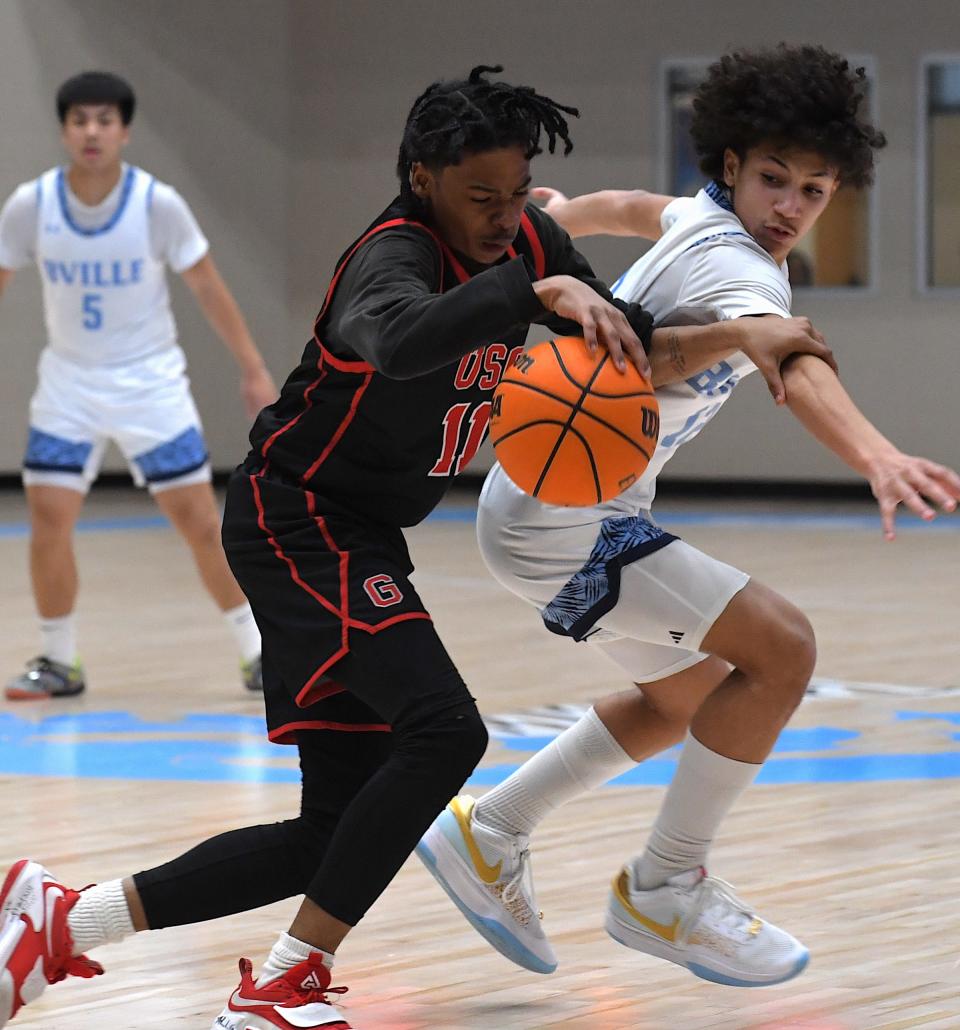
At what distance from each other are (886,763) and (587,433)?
116 inches

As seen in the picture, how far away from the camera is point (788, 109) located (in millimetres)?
3502

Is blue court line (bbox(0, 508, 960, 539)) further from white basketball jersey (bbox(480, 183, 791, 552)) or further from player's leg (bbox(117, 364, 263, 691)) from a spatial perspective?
white basketball jersey (bbox(480, 183, 791, 552))

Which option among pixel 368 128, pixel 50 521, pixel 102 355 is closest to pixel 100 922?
pixel 50 521

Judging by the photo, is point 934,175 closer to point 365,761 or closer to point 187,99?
point 187,99

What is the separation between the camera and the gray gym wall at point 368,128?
47.1ft

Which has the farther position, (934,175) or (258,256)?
(258,256)

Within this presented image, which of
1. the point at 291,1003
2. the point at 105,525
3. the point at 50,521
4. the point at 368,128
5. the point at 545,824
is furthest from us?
the point at 368,128

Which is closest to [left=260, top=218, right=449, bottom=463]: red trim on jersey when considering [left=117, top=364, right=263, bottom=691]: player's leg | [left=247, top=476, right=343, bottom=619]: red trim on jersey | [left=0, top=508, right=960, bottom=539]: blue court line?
[left=247, top=476, right=343, bottom=619]: red trim on jersey

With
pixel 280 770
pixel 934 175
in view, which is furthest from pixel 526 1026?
pixel 934 175

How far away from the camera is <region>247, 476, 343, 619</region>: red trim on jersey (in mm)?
3207

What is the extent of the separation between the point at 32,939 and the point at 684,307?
155cm

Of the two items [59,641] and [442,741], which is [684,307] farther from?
[59,641]

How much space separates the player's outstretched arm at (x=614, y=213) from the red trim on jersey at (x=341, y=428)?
3.06 feet

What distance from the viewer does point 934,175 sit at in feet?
46.9
